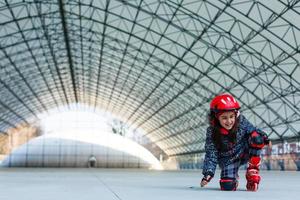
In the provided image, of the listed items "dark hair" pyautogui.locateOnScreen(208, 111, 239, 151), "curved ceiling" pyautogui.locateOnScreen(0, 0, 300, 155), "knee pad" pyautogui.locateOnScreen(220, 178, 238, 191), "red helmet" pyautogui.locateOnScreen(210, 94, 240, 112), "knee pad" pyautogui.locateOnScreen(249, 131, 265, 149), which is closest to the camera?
"red helmet" pyautogui.locateOnScreen(210, 94, 240, 112)

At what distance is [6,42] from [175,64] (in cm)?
1743

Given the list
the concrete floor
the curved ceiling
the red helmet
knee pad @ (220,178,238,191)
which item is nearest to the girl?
knee pad @ (220,178,238,191)

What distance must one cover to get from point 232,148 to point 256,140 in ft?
1.58

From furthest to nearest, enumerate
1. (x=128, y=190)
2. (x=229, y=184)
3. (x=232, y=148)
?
(x=232, y=148) < (x=229, y=184) < (x=128, y=190)

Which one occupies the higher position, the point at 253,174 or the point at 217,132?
the point at 217,132

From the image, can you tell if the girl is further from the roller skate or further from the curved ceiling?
Answer: the curved ceiling

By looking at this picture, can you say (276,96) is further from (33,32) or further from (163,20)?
(33,32)

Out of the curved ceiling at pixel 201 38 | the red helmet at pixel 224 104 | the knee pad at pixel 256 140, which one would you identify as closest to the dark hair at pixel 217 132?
the red helmet at pixel 224 104

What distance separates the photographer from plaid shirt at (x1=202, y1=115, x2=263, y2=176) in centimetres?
814

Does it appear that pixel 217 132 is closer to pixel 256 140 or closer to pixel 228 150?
pixel 228 150

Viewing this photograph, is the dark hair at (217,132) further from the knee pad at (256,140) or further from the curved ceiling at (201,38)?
the curved ceiling at (201,38)

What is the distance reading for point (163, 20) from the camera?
37969mm

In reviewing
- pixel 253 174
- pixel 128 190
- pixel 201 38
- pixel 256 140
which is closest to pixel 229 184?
pixel 253 174

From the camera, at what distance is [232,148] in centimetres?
830
